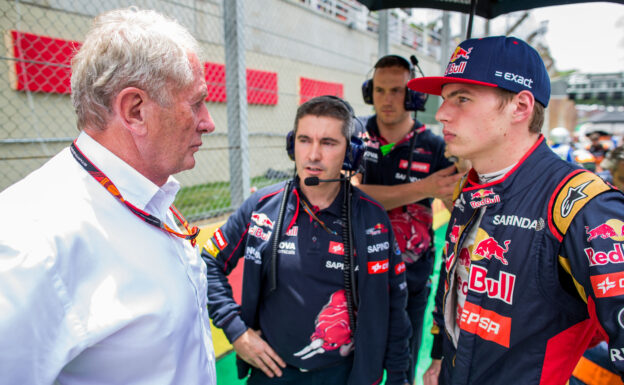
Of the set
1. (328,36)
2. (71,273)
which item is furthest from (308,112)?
(328,36)

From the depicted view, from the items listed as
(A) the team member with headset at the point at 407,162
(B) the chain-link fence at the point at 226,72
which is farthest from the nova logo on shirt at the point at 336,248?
(B) the chain-link fence at the point at 226,72

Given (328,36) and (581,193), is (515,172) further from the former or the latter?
(328,36)

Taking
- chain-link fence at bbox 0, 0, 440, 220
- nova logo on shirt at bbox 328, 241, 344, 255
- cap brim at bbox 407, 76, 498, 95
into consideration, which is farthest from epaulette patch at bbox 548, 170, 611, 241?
chain-link fence at bbox 0, 0, 440, 220

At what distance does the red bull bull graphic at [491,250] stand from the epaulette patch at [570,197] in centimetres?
15

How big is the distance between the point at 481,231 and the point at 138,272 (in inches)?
40.9

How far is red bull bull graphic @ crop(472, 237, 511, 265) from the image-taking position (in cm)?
112

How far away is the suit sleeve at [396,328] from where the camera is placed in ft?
5.28


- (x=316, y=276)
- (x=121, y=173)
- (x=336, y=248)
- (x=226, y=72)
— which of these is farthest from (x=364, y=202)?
(x=226, y=72)

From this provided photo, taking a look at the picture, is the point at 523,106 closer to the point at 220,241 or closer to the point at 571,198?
the point at 571,198

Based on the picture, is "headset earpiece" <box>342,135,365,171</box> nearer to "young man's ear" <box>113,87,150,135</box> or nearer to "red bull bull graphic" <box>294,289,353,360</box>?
"red bull bull graphic" <box>294,289,353,360</box>

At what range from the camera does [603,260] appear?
88 cm

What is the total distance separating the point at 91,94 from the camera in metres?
0.86

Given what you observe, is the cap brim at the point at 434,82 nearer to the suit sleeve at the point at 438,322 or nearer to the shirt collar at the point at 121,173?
the suit sleeve at the point at 438,322

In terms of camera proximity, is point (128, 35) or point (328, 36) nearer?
point (128, 35)
